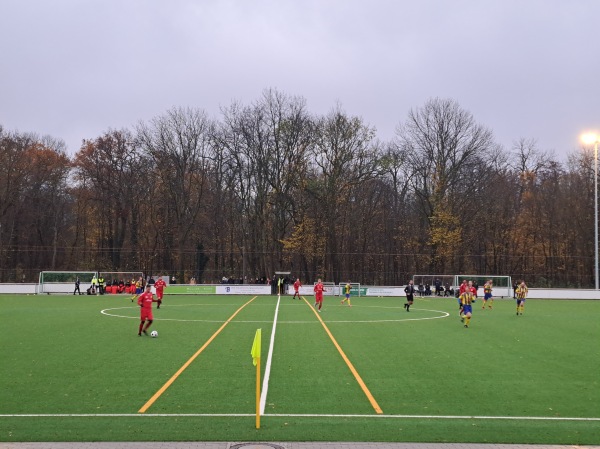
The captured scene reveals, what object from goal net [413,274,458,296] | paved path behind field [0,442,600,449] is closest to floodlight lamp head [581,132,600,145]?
goal net [413,274,458,296]

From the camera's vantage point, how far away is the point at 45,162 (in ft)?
215

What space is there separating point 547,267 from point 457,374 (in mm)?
54007

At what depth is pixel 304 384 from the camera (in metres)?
11.9

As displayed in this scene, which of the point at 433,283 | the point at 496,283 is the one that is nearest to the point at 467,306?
the point at 496,283

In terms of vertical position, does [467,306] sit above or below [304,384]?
above

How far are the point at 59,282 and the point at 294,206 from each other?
2607 cm

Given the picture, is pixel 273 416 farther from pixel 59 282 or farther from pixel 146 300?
pixel 59 282

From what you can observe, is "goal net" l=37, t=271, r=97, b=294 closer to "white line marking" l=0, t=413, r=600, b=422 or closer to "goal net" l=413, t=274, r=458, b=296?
"goal net" l=413, t=274, r=458, b=296

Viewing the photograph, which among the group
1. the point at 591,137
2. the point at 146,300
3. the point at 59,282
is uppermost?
the point at 591,137

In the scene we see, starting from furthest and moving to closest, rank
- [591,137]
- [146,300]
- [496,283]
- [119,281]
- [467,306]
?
[119,281] → [496,283] → [591,137] → [467,306] → [146,300]

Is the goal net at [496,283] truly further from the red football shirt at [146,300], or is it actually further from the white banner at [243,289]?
the red football shirt at [146,300]

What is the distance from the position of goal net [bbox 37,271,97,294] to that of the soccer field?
100ft

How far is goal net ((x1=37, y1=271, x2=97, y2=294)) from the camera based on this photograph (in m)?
51.2

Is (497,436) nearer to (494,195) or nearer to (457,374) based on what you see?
(457,374)
